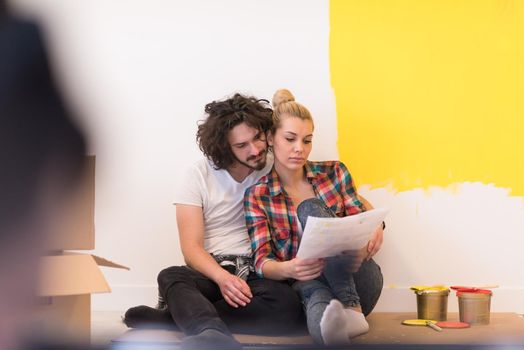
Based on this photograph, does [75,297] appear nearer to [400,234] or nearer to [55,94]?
[55,94]

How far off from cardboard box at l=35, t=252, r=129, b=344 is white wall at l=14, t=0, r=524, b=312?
123 cm

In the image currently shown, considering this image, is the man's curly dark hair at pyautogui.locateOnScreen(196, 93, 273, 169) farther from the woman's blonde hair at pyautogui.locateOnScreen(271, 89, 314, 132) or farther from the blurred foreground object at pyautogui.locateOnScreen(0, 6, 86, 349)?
the blurred foreground object at pyautogui.locateOnScreen(0, 6, 86, 349)

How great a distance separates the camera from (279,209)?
6.08 feet

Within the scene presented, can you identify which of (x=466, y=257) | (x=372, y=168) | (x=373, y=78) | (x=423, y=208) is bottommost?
(x=466, y=257)

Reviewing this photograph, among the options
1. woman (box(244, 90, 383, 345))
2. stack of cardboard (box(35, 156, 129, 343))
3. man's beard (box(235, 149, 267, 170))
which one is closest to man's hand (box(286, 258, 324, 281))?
woman (box(244, 90, 383, 345))

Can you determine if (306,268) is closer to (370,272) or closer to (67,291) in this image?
(370,272)

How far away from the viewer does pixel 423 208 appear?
2.24 meters

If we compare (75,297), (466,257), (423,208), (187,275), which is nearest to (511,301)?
A: (466,257)

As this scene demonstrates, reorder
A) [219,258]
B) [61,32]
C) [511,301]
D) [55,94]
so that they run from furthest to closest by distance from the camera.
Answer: [511,301] < [219,258] < [61,32] < [55,94]

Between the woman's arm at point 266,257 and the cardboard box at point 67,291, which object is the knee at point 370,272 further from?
the cardboard box at point 67,291

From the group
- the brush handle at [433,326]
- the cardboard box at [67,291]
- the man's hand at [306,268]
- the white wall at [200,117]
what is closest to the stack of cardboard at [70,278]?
the cardboard box at [67,291]

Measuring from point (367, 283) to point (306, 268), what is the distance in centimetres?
27

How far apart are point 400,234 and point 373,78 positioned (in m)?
0.54

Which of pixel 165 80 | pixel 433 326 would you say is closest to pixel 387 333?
pixel 433 326
